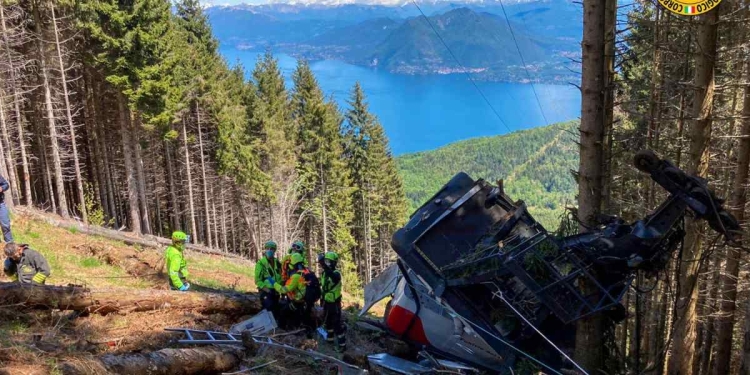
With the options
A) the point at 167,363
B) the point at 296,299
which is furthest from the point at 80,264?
the point at 167,363

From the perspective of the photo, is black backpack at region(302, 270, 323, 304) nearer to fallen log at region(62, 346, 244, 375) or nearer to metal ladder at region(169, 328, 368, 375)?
metal ladder at region(169, 328, 368, 375)

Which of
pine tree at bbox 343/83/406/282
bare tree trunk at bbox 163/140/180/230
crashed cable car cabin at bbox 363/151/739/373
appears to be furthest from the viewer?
pine tree at bbox 343/83/406/282

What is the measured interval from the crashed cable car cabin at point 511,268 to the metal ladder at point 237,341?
1672mm

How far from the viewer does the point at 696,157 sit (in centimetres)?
793

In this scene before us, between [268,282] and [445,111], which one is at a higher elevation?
[268,282]

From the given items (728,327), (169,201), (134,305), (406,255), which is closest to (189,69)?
(169,201)

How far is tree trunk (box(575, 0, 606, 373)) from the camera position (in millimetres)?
6262

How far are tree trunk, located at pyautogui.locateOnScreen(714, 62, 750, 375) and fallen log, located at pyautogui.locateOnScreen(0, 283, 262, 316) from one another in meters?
9.45

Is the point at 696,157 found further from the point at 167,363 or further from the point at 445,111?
the point at 445,111

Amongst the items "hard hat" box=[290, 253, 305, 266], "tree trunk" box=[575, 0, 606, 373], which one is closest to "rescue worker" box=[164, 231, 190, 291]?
"hard hat" box=[290, 253, 305, 266]

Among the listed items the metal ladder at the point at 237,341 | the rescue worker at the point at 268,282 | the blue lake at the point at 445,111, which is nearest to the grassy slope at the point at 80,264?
the rescue worker at the point at 268,282

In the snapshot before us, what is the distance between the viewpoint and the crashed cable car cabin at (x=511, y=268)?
598 centimetres

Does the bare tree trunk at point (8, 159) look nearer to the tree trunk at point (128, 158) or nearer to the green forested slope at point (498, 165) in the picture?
the tree trunk at point (128, 158)

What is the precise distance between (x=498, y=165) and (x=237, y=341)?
12762 cm
